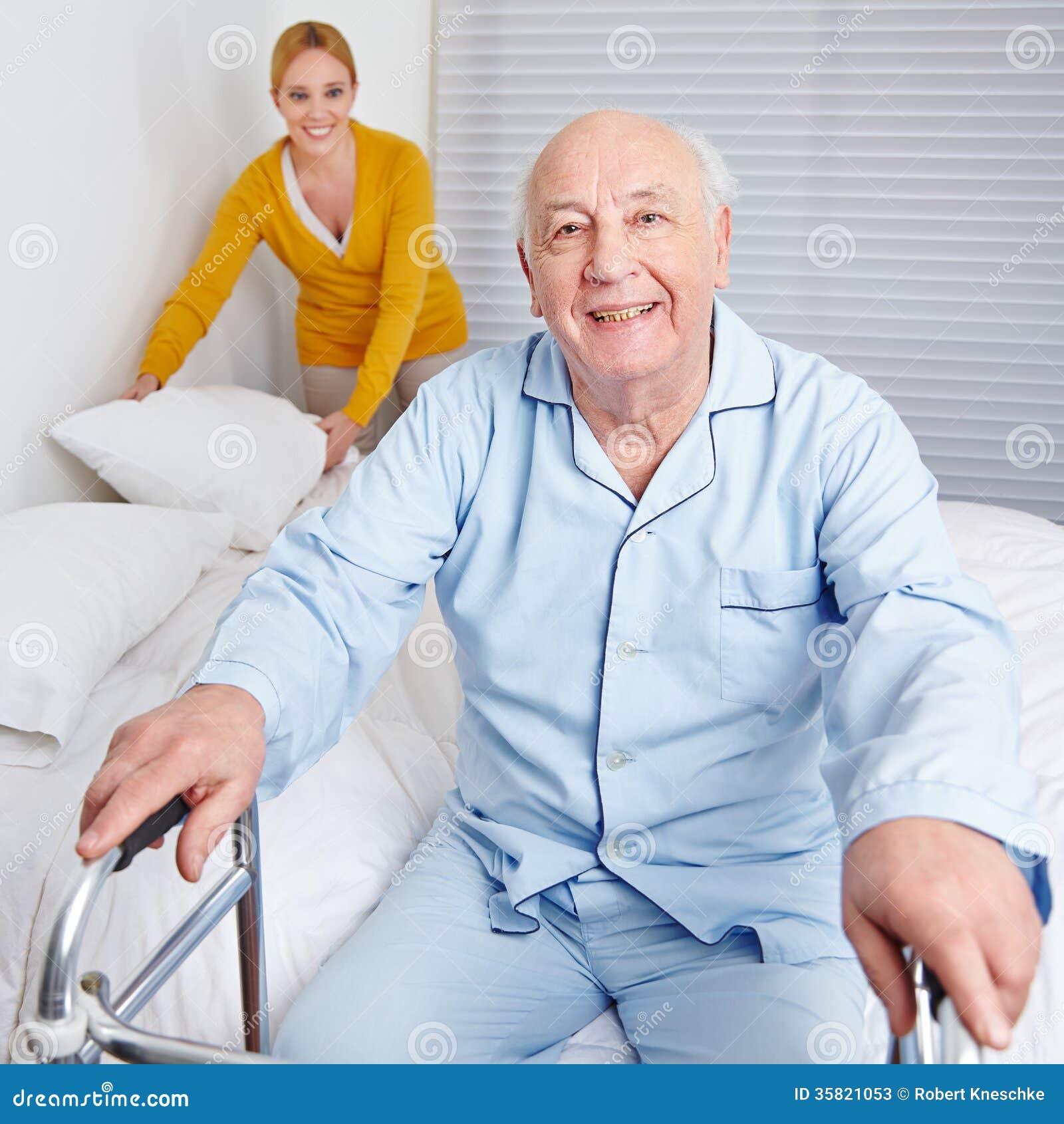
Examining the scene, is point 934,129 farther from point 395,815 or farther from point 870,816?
point 870,816

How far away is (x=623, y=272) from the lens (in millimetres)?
1144

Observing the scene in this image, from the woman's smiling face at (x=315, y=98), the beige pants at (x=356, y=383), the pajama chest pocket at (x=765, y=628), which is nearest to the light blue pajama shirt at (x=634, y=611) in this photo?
the pajama chest pocket at (x=765, y=628)

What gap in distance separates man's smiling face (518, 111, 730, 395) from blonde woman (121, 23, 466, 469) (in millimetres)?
1538

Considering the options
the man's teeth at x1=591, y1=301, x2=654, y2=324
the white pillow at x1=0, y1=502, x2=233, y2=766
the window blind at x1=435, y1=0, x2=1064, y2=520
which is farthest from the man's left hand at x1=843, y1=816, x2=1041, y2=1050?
the window blind at x1=435, y1=0, x2=1064, y2=520

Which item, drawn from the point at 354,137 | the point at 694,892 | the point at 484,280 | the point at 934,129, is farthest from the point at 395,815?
the point at 934,129

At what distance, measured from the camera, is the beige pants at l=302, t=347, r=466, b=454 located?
119 inches

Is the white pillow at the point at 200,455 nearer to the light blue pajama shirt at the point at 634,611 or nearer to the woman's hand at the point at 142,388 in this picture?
the woman's hand at the point at 142,388

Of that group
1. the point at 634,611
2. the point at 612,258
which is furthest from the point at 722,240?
the point at 634,611

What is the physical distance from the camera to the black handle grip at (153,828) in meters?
0.78

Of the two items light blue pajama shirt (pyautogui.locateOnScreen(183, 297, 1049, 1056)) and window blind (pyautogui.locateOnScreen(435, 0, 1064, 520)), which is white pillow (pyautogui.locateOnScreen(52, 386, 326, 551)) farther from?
window blind (pyautogui.locateOnScreen(435, 0, 1064, 520))

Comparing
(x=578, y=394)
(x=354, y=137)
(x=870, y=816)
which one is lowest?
(x=870, y=816)
